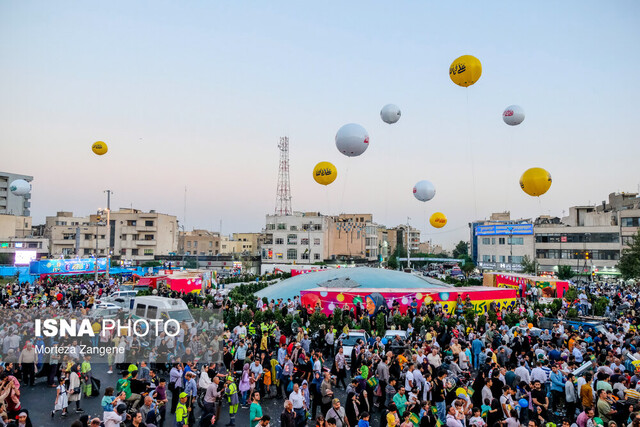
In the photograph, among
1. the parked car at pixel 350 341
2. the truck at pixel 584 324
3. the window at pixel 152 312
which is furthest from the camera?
the window at pixel 152 312

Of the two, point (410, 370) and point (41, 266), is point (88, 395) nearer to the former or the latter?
point (410, 370)

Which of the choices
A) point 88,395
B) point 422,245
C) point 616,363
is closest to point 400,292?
point 616,363

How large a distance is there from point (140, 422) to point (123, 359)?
7.41 m

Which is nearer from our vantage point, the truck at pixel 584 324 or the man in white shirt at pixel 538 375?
the man in white shirt at pixel 538 375

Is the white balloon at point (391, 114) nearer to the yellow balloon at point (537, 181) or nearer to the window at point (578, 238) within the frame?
the yellow balloon at point (537, 181)

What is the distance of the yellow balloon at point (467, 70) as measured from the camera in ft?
68.8

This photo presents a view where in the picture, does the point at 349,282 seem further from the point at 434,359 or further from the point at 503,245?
the point at 503,245

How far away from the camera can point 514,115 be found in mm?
26547

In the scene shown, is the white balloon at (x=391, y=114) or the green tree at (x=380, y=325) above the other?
the white balloon at (x=391, y=114)

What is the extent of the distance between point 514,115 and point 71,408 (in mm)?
26381

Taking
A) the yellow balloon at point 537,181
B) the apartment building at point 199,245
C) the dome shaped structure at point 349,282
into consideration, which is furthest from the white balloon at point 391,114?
the apartment building at point 199,245

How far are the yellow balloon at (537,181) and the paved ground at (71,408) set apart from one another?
48.4 ft

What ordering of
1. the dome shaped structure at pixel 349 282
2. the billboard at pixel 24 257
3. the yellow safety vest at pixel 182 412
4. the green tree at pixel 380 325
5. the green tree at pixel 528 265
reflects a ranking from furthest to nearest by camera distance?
the green tree at pixel 528 265 → the billboard at pixel 24 257 → the dome shaped structure at pixel 349 282 → the green tree at pixel 380 325 → the yellow safety vest at pixel 182 412

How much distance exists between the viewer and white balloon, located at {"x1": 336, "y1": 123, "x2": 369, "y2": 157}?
22.8 metres
